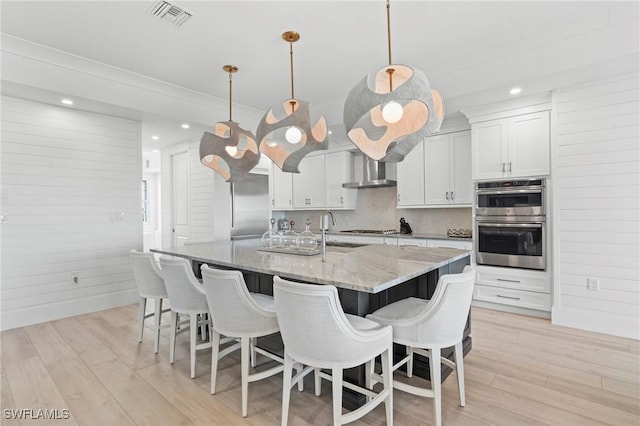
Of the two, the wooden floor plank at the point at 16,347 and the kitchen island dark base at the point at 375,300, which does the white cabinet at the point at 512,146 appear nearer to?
the kitchen island dark base at the point at 375,300

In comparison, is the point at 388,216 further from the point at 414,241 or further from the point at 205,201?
the point at 205,201

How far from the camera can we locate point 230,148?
3238 millimetres

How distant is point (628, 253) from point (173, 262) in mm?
4064

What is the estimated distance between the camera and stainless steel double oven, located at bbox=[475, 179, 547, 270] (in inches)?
144

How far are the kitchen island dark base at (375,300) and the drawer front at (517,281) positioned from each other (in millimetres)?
1246

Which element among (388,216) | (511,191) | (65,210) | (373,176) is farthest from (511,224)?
(65,210)

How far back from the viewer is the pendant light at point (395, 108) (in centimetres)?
187

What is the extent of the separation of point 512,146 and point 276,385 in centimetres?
359

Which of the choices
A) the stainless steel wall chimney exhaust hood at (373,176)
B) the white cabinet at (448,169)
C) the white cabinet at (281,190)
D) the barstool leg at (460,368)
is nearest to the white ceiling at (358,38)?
the white cabinet at (448,169)

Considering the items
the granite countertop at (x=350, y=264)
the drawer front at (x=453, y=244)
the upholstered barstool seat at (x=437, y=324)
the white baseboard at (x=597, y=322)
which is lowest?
the white baseboard at (x=597, y=322)

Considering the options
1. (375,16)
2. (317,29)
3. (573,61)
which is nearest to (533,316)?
(573,61)

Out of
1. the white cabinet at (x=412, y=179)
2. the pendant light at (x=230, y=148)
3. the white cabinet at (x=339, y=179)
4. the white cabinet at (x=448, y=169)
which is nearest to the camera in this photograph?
the pendant light at (x=230, y=148)

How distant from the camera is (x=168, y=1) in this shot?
2.51 m

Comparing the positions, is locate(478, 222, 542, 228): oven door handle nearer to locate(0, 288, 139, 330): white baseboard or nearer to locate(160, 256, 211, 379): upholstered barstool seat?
locate(160, 256, 211, 379): upholstered barstool seat
